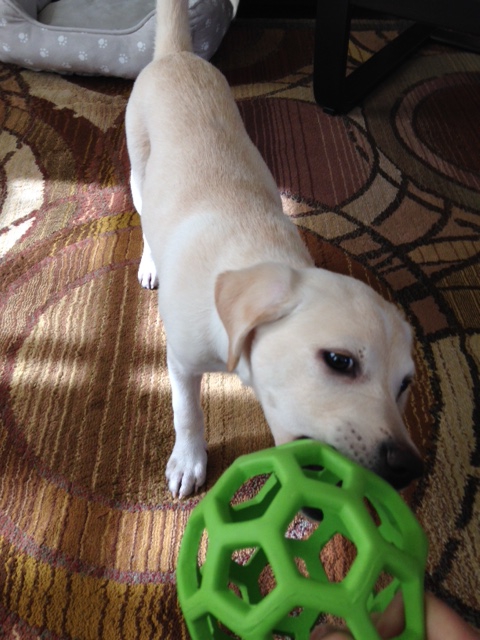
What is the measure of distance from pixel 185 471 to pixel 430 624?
Answer: 86 centimetres

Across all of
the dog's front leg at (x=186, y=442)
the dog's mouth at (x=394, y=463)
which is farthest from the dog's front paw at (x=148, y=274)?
the dog's mouth at (x=394, y=463)

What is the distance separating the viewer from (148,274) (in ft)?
6.94

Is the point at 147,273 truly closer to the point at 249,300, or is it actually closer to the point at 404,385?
the point at 249,300

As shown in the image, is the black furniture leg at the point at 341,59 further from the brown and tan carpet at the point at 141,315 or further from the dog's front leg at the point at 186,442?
the dog's front leg at the point at 186,442

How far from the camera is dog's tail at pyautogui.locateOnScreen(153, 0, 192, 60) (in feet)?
6.34

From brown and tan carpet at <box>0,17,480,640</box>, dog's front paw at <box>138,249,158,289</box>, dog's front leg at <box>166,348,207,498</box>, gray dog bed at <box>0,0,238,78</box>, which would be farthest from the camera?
gray dog bed at <box>0,0,238,78</box>

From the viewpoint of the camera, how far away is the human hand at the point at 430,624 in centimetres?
82

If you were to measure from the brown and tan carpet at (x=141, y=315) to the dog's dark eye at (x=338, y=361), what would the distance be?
0.67 metres

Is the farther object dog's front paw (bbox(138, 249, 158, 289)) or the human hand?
dog's front paw (bbox(138, 249, 158, 289))

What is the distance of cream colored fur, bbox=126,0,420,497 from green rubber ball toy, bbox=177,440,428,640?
12 cm

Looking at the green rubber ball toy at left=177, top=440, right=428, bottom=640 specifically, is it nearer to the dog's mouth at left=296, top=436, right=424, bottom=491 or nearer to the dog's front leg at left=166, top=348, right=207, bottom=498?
the dog's mouth at left=296, top=436, right=424, bottom=491

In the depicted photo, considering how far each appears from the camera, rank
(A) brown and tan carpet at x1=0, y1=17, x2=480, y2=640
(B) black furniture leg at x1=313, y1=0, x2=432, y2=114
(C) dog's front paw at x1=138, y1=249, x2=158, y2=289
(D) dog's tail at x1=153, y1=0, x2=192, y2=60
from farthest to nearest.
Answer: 1. (B) black furniture leg at x1=313, y1=0, x2=432, y2=114
2. (C) dog's front paw at x1=138, y1=249, x2=158, y2=289
3. (D) dog's tail at x1=153, y1=0, x2=192, y2=60
4. (A) brown and tan carpet at x1=0, y1=17, x2=480, y2=640

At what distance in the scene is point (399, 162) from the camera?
9.03ft

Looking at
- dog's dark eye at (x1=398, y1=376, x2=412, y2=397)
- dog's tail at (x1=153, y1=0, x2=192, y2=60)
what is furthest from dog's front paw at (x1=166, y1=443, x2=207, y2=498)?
dog's tail at (x1=153, y1=0, x2=192, y2=60)
